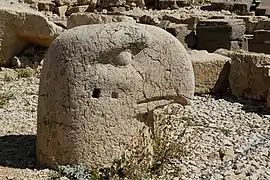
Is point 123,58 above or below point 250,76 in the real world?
above

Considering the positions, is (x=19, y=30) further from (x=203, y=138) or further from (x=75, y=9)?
(x=75, y=9)

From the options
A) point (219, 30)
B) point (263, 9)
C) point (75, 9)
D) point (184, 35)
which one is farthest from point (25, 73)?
point (263, 9)

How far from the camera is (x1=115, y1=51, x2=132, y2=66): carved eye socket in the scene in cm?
518

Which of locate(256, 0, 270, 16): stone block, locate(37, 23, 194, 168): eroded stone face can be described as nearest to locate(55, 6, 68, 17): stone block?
locate(256, 0, 270, 16): stone block

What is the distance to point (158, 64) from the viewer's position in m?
5.28

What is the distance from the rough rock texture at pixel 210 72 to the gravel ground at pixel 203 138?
266 millimetres

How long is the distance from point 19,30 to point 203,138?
460 centimetres

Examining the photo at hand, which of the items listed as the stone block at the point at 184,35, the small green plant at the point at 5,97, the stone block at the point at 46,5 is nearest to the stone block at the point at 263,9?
the stone block at the point at 184,35

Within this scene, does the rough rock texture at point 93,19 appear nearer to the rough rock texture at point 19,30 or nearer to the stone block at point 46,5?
the rough rock texture at point 19,30

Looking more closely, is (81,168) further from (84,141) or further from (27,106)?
(27,106)

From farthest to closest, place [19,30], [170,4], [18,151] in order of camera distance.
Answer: [170,4] → [19,30] → [18,151]

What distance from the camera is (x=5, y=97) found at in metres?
8.06

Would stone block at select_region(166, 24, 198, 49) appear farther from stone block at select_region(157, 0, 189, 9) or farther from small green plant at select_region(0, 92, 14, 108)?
stone block at select_region(157, 0, 189, 9)

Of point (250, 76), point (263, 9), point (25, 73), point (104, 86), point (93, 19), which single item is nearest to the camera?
point (104, 86)
